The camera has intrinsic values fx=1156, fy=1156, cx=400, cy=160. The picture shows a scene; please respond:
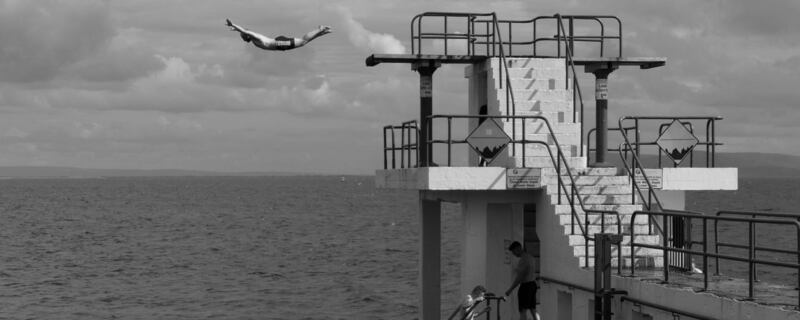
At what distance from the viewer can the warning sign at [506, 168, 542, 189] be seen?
63.3 ft

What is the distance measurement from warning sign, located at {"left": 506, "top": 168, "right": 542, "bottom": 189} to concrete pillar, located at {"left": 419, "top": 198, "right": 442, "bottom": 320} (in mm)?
4496

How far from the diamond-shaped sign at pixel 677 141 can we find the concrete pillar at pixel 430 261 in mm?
4776

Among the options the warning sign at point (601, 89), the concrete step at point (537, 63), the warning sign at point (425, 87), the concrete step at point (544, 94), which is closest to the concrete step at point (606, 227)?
the concrete step at point (544, 94)

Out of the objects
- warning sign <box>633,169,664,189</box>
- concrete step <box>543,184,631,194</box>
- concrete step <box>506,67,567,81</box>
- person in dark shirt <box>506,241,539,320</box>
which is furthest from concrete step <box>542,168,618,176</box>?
concrete step <box>506,67,567,81</box>

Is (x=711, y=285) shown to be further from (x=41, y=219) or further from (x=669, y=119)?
(x=41, y=219)

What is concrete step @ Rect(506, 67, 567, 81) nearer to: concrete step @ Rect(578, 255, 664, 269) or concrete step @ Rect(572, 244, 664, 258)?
concrete step @ Rect(572, 244, 664, 258)

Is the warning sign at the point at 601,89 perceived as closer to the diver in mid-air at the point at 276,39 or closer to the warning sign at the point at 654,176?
the warning sign at the point at 654,176

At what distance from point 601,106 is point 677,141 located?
70.5 inches

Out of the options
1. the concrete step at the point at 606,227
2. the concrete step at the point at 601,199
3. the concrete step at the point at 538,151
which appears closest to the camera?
the concrete step at the point at 606,227

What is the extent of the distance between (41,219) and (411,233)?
45477 millimetres

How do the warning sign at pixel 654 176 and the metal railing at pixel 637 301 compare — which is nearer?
the metal railing at pixel 637 301

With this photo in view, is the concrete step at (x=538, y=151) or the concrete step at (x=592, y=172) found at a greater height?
the concrete step at (x=538, y=151)

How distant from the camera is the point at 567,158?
69.0 ft

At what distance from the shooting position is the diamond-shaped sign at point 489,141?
19953 millimetres
